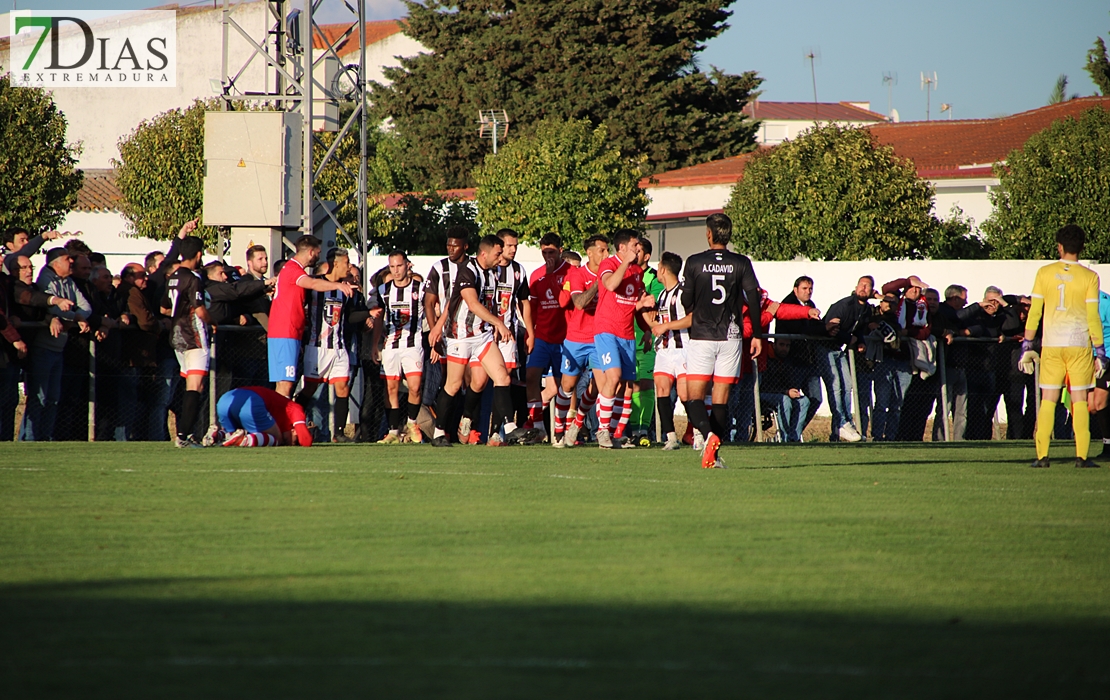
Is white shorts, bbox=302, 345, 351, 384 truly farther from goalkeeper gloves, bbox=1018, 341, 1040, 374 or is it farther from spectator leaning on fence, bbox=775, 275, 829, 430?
goalkeeper gloves, bbox=1018, 341, 1040, 374

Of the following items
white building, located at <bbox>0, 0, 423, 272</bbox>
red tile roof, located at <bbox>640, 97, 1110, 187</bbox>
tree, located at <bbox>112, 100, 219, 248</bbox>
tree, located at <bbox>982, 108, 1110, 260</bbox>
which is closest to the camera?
tree, located at <bbox>982, 108, 1110, 260</bbox>

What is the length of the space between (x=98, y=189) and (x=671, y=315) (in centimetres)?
5042

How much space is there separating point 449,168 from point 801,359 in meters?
46.8

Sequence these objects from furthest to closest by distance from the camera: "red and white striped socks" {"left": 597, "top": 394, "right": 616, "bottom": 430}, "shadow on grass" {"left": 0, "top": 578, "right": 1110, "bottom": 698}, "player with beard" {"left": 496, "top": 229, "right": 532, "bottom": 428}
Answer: "player with beard" {"left": 496, "top": 229, "right": 532, "bottom": 428} < "red and white striped socks" {"left": 597, "top": 394, "right": 616, "bottom": 430} < "shadow on grass" {"left": 0, "top": 578, "right": 1110, "bottom": 698}

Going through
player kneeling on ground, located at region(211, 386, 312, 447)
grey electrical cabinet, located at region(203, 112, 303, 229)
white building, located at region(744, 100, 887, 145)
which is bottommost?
player kneeling on ground, located at region(211, 386, 312, 447)

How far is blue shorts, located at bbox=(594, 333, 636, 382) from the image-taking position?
13.0 meters

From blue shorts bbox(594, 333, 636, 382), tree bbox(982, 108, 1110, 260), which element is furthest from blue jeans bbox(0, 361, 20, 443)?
tree bbox(982, 108, 1110, 260)

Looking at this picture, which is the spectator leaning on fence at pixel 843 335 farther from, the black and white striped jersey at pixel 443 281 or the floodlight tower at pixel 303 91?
the floodlight tower at pixel 303 91

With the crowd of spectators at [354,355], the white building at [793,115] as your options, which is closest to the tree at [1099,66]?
the white building at [793,115]

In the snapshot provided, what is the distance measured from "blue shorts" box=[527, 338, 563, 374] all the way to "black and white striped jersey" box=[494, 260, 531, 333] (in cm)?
84

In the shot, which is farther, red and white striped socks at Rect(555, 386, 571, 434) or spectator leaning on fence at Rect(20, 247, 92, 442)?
red and white striped socks at Rect(555, 386, 571, 434)

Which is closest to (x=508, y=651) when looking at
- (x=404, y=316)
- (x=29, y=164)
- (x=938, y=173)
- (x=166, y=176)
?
(x=404, y=316)

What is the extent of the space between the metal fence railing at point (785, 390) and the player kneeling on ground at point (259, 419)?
1386mm

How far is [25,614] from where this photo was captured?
4895 millimetres
